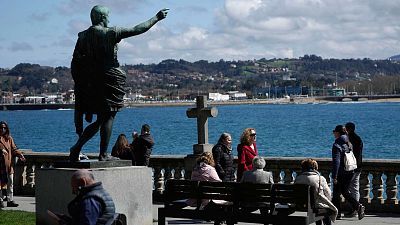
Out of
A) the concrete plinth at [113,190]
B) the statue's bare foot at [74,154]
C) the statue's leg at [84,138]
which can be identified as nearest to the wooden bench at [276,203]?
the concrete plinth at [113,190]

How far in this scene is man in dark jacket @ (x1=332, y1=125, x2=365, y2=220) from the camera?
14014 millimetres

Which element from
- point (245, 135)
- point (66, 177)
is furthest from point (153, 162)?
point (66, 177)

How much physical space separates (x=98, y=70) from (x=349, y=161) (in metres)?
4.84

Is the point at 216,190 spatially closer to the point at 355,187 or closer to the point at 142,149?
the point at 355,187

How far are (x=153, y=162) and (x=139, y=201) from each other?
6.05 metres

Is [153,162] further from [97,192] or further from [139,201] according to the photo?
[97,192]

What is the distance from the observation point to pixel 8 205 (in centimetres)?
1598

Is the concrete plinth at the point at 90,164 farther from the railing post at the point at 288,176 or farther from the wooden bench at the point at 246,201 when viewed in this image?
the railing post at the point at 288,176

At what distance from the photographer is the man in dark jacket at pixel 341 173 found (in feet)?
46.0

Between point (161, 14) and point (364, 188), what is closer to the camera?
point (161, 14)

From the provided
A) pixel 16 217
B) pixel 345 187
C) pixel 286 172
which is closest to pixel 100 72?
pixel 16 217

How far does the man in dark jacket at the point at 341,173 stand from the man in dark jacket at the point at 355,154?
0.17m

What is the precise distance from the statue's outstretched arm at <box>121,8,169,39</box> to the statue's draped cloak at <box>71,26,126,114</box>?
0.31 ft

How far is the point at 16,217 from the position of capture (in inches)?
548
